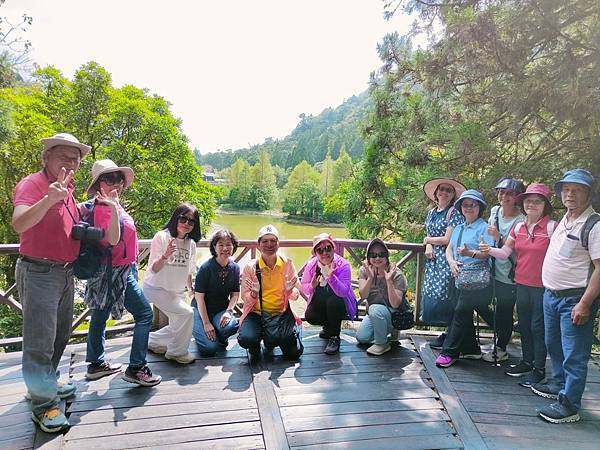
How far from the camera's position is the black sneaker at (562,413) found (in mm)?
2498

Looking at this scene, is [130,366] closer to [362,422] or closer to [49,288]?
[49,288]

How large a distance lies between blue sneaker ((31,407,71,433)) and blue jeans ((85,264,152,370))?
57 centimetres

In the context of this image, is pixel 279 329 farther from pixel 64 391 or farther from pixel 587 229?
pixel 587 229

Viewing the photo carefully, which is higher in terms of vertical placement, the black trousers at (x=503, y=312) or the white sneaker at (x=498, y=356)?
the black trousers at (x=503, y=312)

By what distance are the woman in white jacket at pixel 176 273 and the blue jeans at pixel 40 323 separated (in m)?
0.75

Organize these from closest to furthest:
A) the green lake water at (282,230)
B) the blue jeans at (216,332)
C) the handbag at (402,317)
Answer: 1. the blue jeans at (216,332)
2. the handbag at (402,317)
3. the green lake water at (282,230)

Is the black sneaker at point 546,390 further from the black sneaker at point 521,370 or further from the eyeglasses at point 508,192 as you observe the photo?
the eyeglasses at point 508,192

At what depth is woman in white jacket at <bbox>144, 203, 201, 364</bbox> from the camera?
300 cm

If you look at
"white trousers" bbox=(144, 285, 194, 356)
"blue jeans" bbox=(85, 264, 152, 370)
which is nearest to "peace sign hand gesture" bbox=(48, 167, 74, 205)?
"blue jeans" bbox=(85, 264, 152, 370)

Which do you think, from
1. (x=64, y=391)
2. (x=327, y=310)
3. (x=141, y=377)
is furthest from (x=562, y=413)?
(x=64, y=391)

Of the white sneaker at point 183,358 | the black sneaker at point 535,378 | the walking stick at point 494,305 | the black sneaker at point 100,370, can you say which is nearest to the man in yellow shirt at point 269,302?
the white sneaker at point 183,358

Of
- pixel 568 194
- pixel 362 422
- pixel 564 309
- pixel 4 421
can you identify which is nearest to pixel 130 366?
pixel 4 421

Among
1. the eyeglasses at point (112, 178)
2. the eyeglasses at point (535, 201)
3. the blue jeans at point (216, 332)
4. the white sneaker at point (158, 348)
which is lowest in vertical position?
the white sneaker at point (158, 348)

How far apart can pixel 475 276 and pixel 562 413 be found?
3.40 ft
